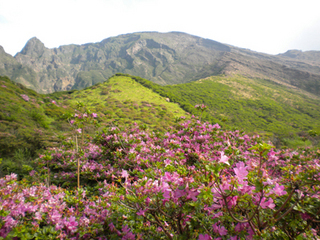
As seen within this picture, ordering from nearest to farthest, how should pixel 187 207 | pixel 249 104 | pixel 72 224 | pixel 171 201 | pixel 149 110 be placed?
1. pixel 187 207
2. pixel 171 201
3. pixel 72 224
4. pixel 149 110
5. pixel 249 104

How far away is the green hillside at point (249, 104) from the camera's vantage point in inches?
1607

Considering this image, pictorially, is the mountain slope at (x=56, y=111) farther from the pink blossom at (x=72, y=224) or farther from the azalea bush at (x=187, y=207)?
the pink blossom at (x=72, y=224)

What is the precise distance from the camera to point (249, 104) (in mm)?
54875

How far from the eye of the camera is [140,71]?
573ft

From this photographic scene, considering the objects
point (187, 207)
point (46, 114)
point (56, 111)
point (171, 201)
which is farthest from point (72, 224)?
point (56, 111)

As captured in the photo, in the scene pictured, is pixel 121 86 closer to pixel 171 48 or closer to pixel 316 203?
pixel 316 203

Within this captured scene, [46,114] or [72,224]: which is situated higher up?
[72,224]

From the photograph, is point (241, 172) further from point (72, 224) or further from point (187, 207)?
point (72, 224)

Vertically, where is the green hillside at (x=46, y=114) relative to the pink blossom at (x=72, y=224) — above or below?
below

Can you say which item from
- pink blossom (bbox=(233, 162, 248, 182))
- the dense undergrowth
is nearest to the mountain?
the dense undergrowth

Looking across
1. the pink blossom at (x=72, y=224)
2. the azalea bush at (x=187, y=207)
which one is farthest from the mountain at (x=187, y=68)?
the pink blossom at (x=72, y=224)

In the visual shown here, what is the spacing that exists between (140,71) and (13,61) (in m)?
132

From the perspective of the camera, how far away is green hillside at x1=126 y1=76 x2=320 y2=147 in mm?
40806

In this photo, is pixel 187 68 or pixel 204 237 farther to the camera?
pixel 187 68
